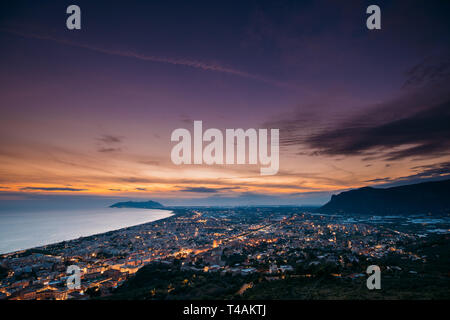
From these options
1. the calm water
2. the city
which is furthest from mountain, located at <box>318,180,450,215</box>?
the calm water

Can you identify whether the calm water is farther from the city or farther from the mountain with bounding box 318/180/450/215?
the mountain with bounding box 318/180/450/215

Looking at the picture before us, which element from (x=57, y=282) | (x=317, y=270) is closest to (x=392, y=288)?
(x=317, y=270)

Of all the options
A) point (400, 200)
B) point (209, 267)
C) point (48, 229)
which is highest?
point (209, 267)

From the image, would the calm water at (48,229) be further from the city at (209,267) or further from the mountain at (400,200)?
the mountain at (400,200)

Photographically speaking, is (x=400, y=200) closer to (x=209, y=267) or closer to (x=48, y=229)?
(x=209, y=267)

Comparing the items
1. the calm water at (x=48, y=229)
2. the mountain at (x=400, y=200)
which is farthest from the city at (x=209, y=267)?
the mountain at (x=400, y=200)

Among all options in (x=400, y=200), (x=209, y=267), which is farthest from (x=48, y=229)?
(x=400, y=200)

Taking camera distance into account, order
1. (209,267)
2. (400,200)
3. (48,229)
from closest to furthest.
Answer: (209,267) → (48,229) → (400,200)

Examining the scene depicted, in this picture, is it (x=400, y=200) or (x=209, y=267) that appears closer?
(x=209, y=267)
